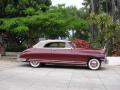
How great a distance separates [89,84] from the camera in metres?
13.0

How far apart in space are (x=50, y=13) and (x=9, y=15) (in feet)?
12.2

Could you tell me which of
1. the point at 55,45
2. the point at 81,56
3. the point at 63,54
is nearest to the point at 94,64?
the point at 81,56

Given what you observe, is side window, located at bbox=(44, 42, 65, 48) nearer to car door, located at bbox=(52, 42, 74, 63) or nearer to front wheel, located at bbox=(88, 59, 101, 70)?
car door, located at bbox=(52, 42, 74, 63)

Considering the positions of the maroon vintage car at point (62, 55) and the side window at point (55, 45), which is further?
the side window at point (55, 45)

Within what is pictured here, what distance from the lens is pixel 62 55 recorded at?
1911 cm

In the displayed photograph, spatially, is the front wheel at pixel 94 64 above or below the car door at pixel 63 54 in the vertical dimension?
below

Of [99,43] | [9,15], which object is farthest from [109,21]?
[9,15]

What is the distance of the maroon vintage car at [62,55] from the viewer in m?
19.0

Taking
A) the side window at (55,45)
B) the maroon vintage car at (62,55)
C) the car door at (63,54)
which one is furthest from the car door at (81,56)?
the side window at (55,45)

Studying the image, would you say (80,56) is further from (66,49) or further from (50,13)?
(50,13)

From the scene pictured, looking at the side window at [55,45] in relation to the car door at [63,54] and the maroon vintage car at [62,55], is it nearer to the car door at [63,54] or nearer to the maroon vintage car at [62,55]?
the maroon vintage car at [62,55]

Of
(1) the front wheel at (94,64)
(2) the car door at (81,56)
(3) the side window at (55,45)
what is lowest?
(1) the front wheel at (94,64)

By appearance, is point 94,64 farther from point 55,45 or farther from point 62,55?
point 55,45

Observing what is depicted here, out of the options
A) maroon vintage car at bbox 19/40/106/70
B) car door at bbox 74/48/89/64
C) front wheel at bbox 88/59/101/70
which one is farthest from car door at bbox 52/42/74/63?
front wheel at bbox 88/59/101/70
